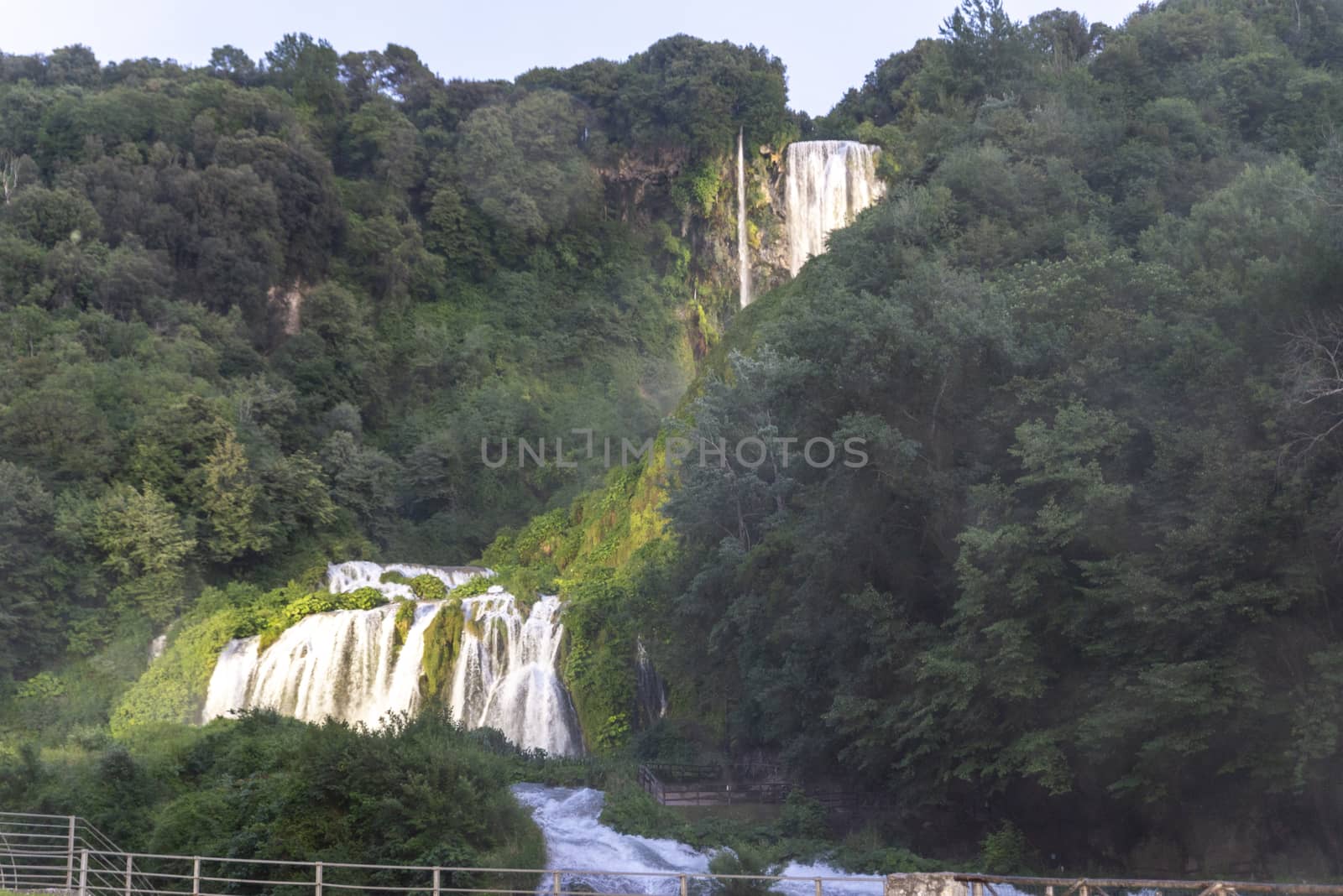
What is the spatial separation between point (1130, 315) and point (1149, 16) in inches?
1178

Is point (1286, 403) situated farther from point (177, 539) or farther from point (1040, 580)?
point (177, 539)

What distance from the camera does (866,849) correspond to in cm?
2936

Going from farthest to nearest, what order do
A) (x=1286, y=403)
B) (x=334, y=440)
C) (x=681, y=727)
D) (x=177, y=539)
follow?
(x=334, y=440) < (x=177, y=539) < (x=681, y=727) < (x=1286, y=403)

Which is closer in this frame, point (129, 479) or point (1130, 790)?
point (1130, 790)

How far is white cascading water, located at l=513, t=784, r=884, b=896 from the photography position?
2609cm

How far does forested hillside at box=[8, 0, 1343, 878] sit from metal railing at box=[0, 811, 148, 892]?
14.7 m

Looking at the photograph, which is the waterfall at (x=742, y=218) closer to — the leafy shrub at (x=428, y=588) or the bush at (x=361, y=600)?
the leafy shrub at (x=428, y=588)

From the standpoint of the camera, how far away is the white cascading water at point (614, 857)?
26.1m

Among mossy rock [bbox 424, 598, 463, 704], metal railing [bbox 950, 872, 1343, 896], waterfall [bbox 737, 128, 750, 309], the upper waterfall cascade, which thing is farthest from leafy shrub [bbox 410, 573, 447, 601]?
metal railing [bbox 950, 872, 1343, 896]

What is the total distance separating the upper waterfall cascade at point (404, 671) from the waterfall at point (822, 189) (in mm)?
33446

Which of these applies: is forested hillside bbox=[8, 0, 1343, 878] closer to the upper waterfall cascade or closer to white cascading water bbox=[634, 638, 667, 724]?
white cascading water bbox=[634, 638, 667, 724]

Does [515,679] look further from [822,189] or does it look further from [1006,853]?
[822,189]

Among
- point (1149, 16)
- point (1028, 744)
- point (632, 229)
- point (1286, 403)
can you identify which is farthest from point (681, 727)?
point (632, 229)

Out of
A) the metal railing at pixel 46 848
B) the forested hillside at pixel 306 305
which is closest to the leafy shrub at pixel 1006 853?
the metal railing at pixel 46 848
